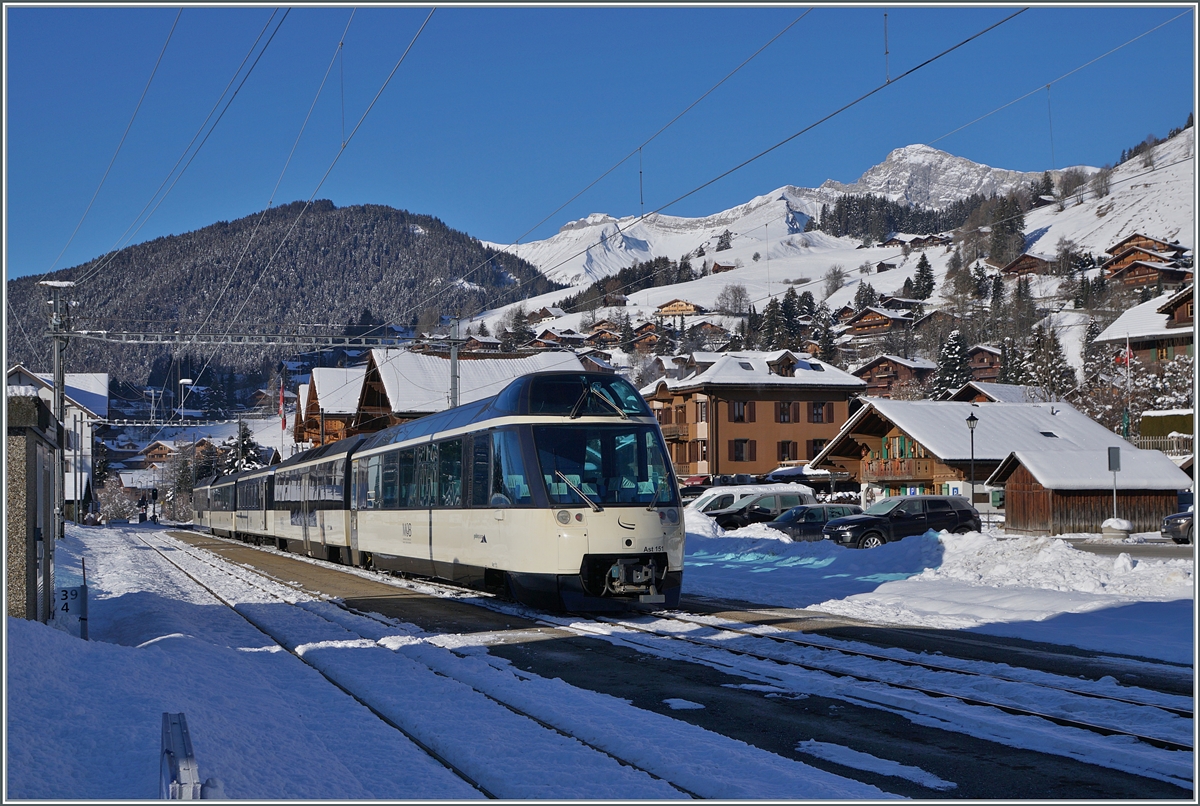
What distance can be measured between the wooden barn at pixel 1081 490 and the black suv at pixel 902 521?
13.6 metres

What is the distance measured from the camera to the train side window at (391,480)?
2234 cm

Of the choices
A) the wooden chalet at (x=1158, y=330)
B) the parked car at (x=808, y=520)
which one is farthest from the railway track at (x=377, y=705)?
the wooden chalet at (x=1158, y=330)

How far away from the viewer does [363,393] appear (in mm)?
75750

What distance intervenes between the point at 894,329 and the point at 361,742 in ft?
547

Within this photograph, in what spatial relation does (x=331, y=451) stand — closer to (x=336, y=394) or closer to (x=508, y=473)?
(x=508, y=473)

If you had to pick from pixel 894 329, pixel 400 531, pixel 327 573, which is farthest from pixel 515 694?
pixel 894 329

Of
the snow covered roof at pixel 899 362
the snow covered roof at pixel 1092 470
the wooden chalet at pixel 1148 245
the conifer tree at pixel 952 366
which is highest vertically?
the wooden chalet at pixel 1148 245

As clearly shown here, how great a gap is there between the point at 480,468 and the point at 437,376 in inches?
2140

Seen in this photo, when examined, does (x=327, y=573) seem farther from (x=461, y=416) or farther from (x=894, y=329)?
(x=894, y=329)

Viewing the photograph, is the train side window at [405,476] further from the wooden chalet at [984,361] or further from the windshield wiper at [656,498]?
the wooden chalet at [984,361]

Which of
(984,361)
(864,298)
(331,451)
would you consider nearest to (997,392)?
(331,451)

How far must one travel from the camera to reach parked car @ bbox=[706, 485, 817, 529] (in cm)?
3938

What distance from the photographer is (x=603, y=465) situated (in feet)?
52.6

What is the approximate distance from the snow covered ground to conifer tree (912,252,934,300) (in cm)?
17868
